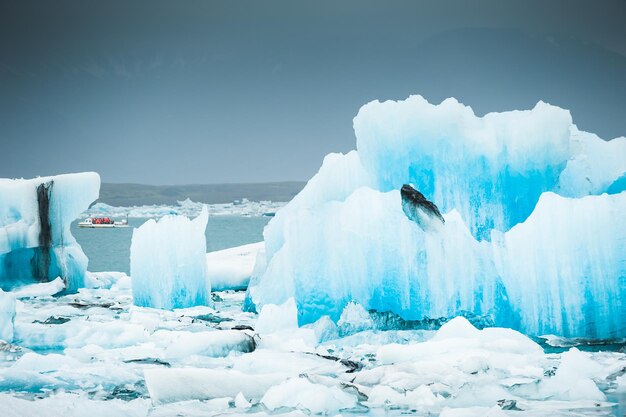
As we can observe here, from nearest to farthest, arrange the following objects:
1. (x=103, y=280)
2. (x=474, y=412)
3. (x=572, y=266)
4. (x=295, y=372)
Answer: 1. (x=474, y=412)
2. (x=295, y=372)
3. (x=572, y=266)
4. (x=103, y=280)

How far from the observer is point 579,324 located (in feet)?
34.7

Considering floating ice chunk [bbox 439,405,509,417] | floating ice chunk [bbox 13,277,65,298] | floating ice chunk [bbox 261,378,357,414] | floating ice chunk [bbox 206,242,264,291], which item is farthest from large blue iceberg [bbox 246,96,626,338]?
floating ice chunk [bbox 13,277,65,298]

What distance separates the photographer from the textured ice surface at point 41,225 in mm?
19094

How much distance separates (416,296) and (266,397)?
4.86 metres

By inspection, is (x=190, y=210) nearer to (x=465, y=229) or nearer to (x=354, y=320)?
(x=354, y=320)

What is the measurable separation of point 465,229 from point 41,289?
493 inches

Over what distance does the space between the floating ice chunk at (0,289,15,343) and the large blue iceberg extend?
14.8 ft

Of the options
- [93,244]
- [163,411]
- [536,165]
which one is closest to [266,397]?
[163,411]

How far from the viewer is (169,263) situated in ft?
50.7

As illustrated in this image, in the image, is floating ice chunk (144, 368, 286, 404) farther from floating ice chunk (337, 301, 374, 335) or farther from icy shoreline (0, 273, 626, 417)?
floating ice chunk (337, 301, 374, 335)

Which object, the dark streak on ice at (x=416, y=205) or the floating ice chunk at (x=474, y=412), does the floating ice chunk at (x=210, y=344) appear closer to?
the dark streak on ice at (x=416, y=205)

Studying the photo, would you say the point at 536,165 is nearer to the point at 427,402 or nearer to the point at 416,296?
the point at 416,296

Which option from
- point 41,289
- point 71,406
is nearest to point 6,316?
point 71,406

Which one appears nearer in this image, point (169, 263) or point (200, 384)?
point (200, 384)
